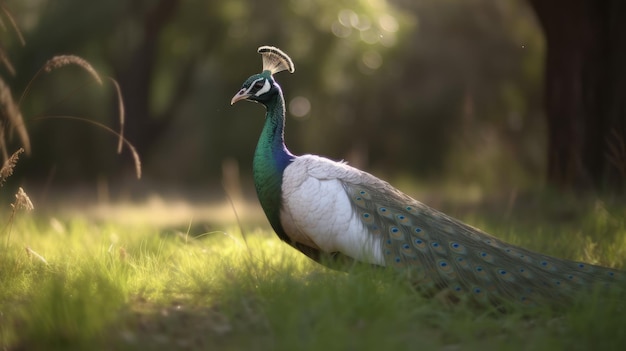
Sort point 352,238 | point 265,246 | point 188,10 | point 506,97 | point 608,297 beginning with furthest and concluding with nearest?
point 506,97 < point 188,10 < point 265,246 < point 352,238 < point 608,297

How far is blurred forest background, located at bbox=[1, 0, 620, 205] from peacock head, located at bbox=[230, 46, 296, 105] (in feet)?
27.0

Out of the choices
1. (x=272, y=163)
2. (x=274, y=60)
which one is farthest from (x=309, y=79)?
(x=272, y=163)

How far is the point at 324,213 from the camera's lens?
4.73 m

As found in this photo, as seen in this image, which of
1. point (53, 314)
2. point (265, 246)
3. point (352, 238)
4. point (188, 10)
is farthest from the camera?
point (188, 10)

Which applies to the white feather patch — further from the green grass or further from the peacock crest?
the peacock crest

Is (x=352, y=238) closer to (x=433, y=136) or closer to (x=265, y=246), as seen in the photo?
(x=265, y=246)

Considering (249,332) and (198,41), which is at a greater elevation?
(198,41)

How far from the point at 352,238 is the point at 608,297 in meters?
1.54

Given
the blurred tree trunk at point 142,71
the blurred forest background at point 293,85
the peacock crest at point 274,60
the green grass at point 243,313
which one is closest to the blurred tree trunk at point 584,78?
the blurred forest background at point 293,85

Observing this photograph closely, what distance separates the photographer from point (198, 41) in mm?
16594

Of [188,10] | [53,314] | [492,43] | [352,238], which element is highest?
[492,43]

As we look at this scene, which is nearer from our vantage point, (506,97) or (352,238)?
(352,238)

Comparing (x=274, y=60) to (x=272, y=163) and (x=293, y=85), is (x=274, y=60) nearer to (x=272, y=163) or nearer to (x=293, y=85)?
(x=272, y=163)

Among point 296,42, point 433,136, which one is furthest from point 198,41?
point 433,136
